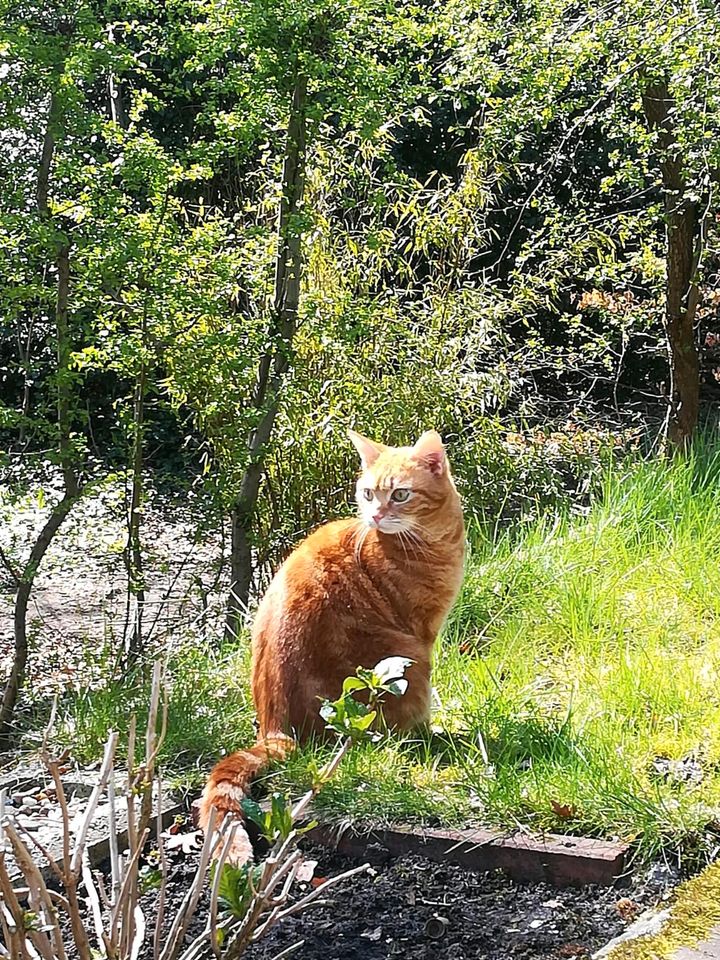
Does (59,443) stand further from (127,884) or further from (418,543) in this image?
(127,884)

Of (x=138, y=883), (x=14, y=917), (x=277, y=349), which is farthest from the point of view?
(x=277, y=349)

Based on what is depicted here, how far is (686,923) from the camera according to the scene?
2.25 m

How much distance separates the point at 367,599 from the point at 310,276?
2.46 meters

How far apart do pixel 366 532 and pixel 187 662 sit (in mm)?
1160

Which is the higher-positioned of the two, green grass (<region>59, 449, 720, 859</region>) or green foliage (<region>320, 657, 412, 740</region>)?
green foliage (<region>320, 657, 412, 740</region>)

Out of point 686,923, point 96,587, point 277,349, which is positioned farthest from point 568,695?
point 96,587

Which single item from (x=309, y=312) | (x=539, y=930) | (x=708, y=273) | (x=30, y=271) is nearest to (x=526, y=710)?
(x=539, y=930)

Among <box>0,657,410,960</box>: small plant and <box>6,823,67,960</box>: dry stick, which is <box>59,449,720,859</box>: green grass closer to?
<box>0,657,410,960</box>: small plant

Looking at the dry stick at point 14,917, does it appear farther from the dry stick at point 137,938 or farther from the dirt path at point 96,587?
the dirt path at point 96,587

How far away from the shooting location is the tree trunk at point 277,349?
436 centimetres

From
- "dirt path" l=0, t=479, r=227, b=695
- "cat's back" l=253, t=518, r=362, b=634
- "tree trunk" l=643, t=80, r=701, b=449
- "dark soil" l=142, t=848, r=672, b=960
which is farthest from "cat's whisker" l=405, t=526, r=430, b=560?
"tree trunk" l=643, t=80, r=701, b=449

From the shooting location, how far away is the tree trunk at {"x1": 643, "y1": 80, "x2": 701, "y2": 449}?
594 cm

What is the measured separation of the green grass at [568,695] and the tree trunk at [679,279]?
1.19 m

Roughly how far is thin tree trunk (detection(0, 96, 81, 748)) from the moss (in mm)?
2487
